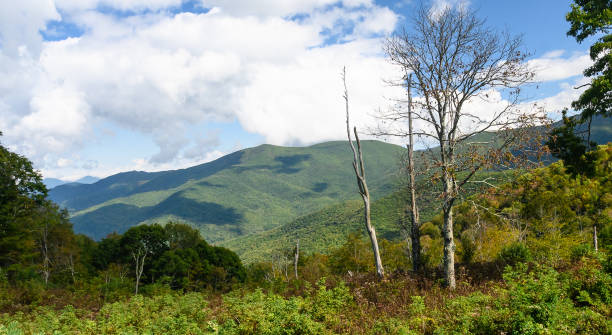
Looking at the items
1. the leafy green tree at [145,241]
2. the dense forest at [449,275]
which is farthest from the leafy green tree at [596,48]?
the leafy green tree at [145,241]

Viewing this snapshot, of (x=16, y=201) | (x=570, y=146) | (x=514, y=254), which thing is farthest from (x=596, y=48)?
(x=16, y=201)

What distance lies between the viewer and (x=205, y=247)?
51438 mm

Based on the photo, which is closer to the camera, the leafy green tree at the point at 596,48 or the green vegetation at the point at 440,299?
the green vegetation at the point at 440,299

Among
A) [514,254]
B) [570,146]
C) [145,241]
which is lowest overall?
[145,241]

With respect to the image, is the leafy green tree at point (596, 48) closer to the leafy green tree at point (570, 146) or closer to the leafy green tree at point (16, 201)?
the leafy green tree at point (570, 146)

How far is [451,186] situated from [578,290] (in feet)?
11.9

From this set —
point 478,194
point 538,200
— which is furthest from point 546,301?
point 538,200

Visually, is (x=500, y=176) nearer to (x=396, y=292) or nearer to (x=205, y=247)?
(x=396, y=292)

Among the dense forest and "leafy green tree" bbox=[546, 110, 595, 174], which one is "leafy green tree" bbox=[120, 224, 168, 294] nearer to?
the dense forest

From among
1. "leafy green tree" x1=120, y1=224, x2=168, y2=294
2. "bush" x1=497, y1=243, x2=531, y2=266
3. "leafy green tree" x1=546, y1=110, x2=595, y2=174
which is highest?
"leafy green tree" x1=546, y1=110, x2=595, y2=174

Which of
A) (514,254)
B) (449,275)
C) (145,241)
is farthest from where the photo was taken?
(145,241)

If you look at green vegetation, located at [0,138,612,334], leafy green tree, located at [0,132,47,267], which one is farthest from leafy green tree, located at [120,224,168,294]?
leafy green tree, located at [0,132,47,267]

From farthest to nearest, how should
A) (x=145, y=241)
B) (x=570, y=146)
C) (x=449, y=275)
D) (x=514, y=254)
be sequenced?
(x=145, y=241) → (x=514, y=254) → (x=570, y=146) → (x=449, y=275)

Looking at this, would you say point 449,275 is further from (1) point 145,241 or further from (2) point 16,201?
(1) point 145,241
